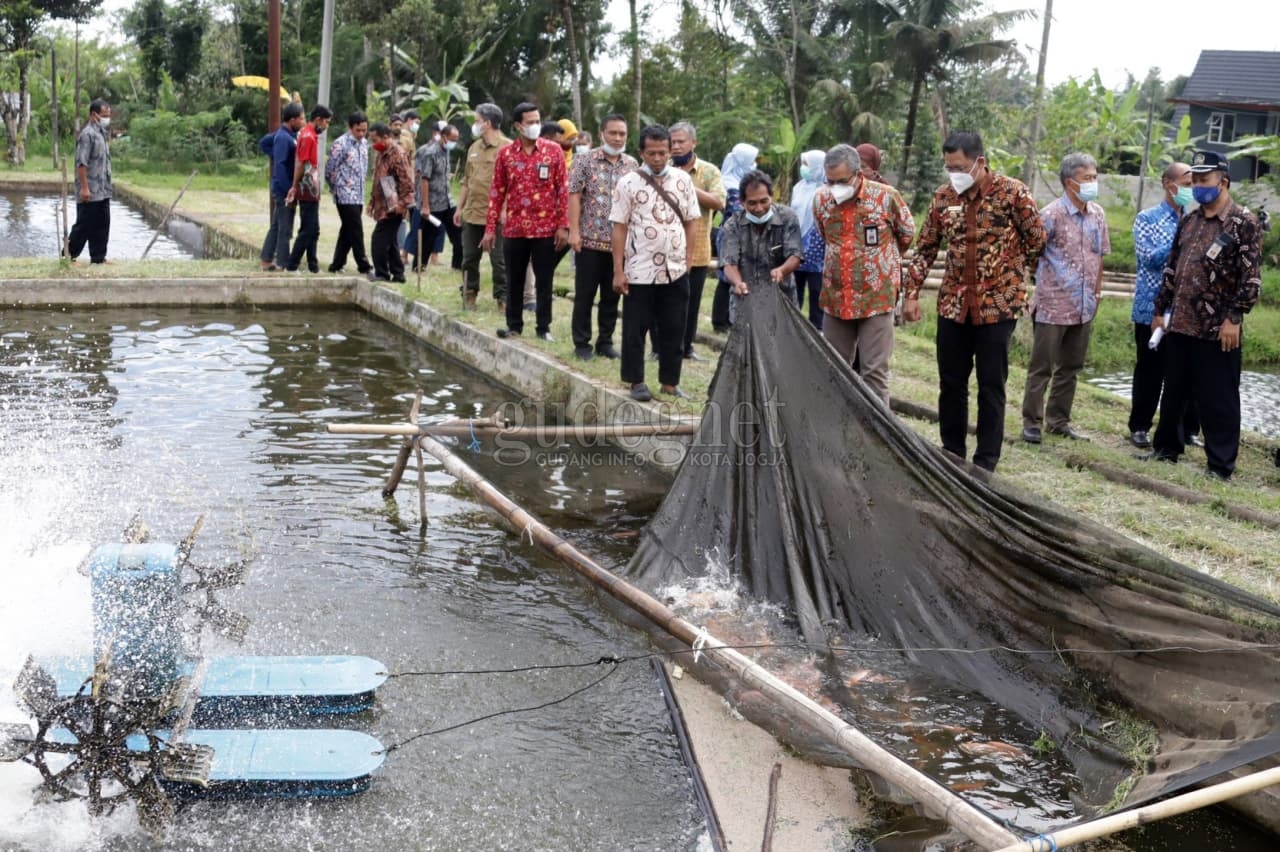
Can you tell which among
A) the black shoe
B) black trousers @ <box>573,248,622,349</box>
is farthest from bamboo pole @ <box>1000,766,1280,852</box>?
black trousers @ <box>573,248,622,349</box>

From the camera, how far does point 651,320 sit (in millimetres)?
8562

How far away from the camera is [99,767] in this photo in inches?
161

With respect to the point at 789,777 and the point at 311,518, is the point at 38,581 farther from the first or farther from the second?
the point at 789,777

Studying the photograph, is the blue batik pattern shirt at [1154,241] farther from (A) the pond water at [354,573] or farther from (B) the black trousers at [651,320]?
(A) the pond water at [354,573]

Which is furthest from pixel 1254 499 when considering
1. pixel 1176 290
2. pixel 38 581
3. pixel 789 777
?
pixel 38 581

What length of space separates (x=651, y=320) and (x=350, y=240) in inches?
255

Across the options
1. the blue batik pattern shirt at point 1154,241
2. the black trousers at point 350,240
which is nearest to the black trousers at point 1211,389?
the blue batik pattern shirt at point 1154,241

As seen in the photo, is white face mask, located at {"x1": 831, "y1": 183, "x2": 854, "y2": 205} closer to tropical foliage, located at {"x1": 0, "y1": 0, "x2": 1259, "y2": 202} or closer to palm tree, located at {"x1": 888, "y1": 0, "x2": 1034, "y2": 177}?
tropical foliage, located at {"x1": 0, "y1": 0, "x2": 1259, "y2": 202}

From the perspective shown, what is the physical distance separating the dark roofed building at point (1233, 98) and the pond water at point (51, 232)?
29975 millimetres

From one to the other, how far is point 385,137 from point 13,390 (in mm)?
4810

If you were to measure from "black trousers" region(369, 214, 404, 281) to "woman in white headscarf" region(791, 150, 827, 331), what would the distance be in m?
5.31

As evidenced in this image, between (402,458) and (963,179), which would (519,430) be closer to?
(402,458)

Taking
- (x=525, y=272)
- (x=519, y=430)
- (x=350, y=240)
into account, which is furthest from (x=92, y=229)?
(x=519, y=430)

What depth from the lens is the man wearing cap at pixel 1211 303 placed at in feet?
23.8
